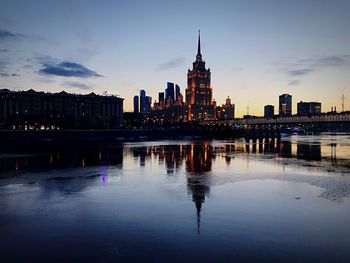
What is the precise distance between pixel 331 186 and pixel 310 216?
12120 mm

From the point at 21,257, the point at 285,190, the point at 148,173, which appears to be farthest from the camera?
the point at 148,173

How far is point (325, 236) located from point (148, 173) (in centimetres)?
2641

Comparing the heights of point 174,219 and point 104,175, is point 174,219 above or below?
below

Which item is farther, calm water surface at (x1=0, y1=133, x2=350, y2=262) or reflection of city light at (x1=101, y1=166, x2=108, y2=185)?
reflection of city light at (x1=101, y1=166, x2=108, y2=185)

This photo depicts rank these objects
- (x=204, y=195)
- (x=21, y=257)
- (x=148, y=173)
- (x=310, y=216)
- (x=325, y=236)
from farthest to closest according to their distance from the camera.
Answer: (x=148, y=173) < (x=204, y=195) < (x=310, y=216) < (x=325, y=236) < (x=21, y=257)

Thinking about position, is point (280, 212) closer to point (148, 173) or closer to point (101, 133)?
point (148, 173)

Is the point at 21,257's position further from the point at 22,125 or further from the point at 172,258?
the point at 22,125

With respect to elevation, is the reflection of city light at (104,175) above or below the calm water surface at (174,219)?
above

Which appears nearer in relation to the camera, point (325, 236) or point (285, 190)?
point (325, 236)

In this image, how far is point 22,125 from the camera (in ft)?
582

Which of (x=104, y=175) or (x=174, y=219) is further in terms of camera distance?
(x=104, y=175)

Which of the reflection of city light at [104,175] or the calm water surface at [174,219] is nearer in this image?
the calm water surface at [174,219]

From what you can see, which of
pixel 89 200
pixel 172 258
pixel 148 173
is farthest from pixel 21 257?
pixel 148 173

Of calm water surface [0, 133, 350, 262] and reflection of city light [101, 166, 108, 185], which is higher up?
reflection of city light [101, 166, 108, 185]
